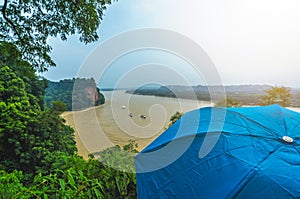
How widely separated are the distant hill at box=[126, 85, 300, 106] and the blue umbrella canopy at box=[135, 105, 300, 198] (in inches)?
22.1

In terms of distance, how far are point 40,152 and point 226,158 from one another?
475 centimetres

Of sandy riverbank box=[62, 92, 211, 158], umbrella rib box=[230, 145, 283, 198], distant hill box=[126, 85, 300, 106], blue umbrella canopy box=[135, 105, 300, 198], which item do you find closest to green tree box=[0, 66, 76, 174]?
sandy riverbank box=[62, 92, 211, 158]

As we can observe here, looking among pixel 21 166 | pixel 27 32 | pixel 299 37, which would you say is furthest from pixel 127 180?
pixel 21 166

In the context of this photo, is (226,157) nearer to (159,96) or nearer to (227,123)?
(227,123)

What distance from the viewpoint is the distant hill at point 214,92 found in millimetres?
2024

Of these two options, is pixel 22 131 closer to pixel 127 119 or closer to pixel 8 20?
pixel 8 20

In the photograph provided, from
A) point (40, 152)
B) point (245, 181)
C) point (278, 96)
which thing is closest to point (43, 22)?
point (245, 181)

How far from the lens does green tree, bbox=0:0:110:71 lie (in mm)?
2332

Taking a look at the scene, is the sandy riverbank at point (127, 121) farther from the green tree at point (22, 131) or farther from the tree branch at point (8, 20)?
the green tree at point (22, 131)

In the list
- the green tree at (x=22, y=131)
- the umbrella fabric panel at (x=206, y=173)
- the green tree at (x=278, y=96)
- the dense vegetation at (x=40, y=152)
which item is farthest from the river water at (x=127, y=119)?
the green tree at (x=22, y=131)

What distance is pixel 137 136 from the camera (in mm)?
2297

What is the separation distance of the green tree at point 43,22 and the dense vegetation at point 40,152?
0.17m

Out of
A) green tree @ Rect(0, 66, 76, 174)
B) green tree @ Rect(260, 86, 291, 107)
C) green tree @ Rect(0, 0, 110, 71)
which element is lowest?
green tree @ Rect(0, 66, 76, 174)

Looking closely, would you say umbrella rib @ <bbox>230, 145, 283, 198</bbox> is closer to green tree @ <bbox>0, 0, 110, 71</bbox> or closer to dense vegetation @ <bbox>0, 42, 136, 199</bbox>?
dense vegetation @ <bbox>0, 42, 136, 199</bbox>
